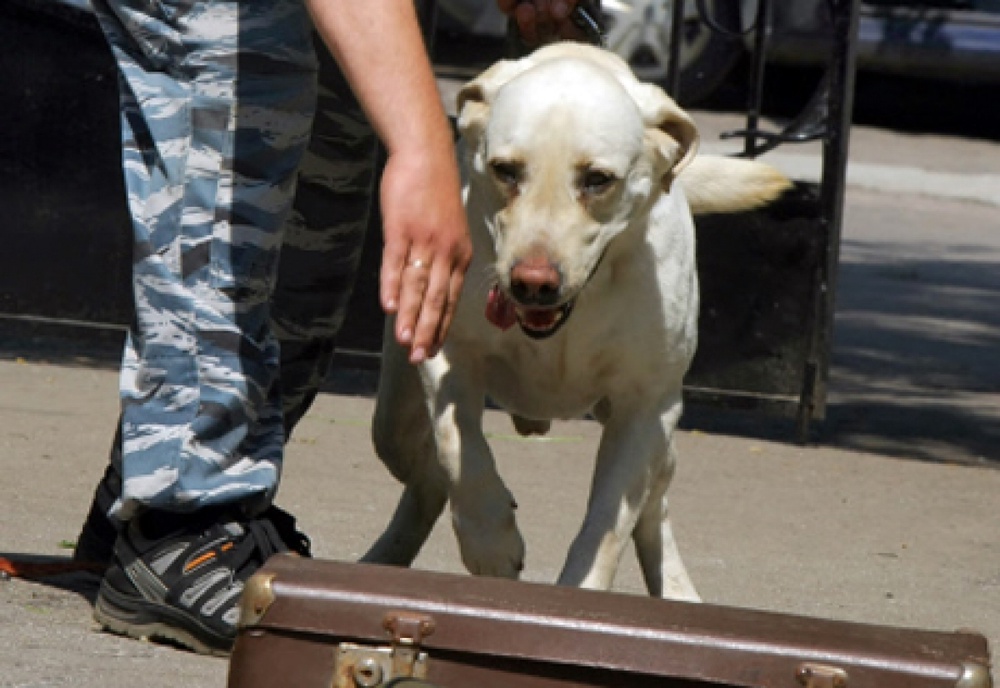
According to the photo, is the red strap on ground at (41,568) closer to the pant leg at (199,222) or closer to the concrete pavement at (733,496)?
the concrete pavement at (733,496)

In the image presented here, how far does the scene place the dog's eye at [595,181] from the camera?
3564 millimetres

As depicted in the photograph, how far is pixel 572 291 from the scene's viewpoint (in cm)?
351

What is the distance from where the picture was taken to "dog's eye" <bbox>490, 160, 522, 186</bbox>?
3.56 m

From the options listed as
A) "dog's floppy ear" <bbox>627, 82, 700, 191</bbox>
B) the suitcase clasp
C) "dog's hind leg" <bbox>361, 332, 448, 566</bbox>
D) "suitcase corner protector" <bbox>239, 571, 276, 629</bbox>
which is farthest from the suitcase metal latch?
"dog's hind leg" <bbox>361, 332, 448, 566</bbox>

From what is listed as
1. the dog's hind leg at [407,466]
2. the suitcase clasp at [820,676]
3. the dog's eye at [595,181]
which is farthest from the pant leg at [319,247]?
the suitcase clasp at [820,676]

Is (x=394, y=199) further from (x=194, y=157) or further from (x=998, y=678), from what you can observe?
(x=998, y=678)

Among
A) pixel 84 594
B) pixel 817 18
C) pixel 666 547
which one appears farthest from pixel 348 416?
pixel 817 18

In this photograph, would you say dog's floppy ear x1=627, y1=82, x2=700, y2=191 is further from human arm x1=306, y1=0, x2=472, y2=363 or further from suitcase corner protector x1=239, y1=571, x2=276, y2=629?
suitcase corner protector x1=239, y1=571, x2=276, y2=629

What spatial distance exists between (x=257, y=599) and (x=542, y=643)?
393mm

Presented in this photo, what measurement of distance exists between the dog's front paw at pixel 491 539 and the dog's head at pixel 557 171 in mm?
367

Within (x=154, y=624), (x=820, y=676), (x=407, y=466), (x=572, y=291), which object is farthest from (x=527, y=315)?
(x=820, y=676)

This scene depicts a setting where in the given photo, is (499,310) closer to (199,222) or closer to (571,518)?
(199,222)

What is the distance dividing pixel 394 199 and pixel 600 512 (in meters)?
1.37

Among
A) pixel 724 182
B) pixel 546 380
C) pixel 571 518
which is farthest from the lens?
pixel 571 518
